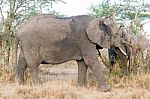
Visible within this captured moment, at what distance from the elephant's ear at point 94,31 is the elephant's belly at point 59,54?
379 millimetres

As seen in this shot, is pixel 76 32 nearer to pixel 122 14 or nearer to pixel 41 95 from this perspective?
pixel 41 95

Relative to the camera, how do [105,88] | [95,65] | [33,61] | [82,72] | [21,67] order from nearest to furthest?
[105,88]
[95,65]
[33,61]
[82,72]
[21,67]

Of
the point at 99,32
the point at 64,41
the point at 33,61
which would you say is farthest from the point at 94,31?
the point at 33,61

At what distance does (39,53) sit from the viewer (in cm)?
913

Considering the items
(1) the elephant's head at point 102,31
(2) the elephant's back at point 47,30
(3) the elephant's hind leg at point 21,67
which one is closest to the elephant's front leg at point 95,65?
(1) the elephant's head at point 102,31

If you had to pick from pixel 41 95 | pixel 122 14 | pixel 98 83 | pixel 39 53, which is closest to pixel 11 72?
pixel 39 53

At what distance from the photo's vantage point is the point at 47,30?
29.8 ft

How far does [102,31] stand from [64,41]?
811 millimetres

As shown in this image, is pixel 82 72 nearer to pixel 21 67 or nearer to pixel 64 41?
pixel 64 41

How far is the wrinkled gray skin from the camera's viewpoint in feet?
29.7

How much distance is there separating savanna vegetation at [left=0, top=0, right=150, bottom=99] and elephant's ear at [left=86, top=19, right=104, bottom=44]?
0.99 m

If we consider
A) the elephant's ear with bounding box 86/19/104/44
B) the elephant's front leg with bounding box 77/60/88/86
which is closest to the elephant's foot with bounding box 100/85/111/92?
the elephant's front leg with bounding box 77/60/88/86

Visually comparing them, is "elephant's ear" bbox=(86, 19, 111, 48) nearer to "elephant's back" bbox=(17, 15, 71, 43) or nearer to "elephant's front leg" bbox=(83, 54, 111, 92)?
"elephant's front leg" bbox=(83, 54, 111, 92)

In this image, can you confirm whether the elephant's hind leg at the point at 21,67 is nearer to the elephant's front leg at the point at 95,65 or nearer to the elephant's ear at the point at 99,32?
the elephant's front leg at the point at 95,65
